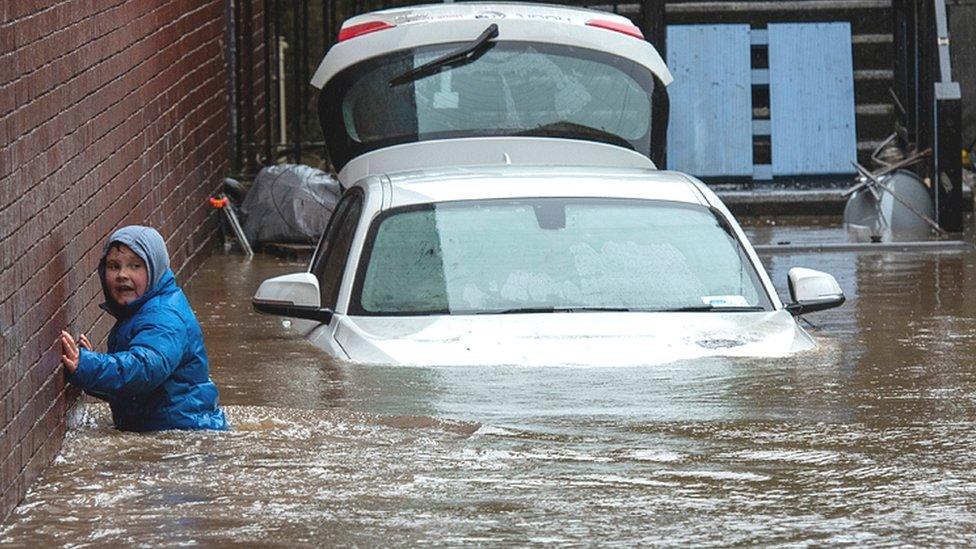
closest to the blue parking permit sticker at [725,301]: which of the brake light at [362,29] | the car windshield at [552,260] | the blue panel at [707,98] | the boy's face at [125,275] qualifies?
the car windshield at [552,260]

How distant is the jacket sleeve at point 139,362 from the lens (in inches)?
259

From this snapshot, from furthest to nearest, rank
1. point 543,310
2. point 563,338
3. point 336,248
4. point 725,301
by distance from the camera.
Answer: point 336,248
point 725,301
point 543,310
point 563,338

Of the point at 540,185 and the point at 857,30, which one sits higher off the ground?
the point at 857,30

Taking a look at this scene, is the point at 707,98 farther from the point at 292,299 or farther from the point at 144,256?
the point at 144,256

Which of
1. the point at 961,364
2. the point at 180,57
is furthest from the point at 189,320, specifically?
the point at 180,57

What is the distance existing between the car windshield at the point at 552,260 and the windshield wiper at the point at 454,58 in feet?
12.6

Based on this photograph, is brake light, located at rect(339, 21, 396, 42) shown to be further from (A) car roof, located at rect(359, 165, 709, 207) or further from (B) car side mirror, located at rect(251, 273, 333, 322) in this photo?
(B) car side mirror, located at rect(251, 273, 333, 322)

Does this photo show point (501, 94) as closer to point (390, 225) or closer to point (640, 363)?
point (390, 225)

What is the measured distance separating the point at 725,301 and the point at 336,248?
188cm

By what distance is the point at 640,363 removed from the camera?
763 centimetres

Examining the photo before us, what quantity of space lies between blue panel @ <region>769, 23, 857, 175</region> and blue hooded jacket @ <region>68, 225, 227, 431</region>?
10828mm

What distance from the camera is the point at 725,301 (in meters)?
8.16

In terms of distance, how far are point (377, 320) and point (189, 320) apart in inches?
50.7

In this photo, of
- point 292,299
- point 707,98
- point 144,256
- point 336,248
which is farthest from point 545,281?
point 707,98
